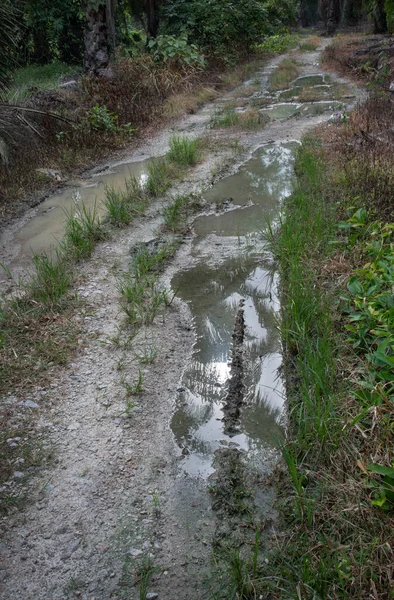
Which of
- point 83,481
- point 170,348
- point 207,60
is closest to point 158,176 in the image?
point 170,348

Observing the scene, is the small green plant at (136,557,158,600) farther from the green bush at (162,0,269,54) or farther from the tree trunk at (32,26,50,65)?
the tree trunk at (32,26,50,65)

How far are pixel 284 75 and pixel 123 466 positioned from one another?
14.4 meters

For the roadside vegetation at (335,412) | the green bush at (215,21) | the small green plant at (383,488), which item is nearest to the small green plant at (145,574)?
the roadside vegetation at (335,412)

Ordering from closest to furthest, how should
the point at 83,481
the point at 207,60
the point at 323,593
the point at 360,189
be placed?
1. the point at 323,593
2. the point at 83,481
3. the point at 360,189
4. the point at 207,60

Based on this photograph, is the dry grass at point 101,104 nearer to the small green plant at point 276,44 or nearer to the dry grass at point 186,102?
the dry grass at point 186,102

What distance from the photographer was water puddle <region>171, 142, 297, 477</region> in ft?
9.78

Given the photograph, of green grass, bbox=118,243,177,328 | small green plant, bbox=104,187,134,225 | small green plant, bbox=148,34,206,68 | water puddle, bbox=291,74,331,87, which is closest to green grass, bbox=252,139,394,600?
green grass, bbox=118,243,177,328

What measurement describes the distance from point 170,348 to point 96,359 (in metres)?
0.56

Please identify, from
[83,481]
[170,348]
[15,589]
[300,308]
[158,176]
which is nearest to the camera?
[15,589]

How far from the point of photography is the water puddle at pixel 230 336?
9.78 ft

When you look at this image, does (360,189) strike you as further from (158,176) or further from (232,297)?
(158,176)

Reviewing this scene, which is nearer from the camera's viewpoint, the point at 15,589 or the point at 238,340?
the point at 15,589

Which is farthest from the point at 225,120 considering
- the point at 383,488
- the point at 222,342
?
the point at 383,488

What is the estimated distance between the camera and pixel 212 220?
5.95 m
